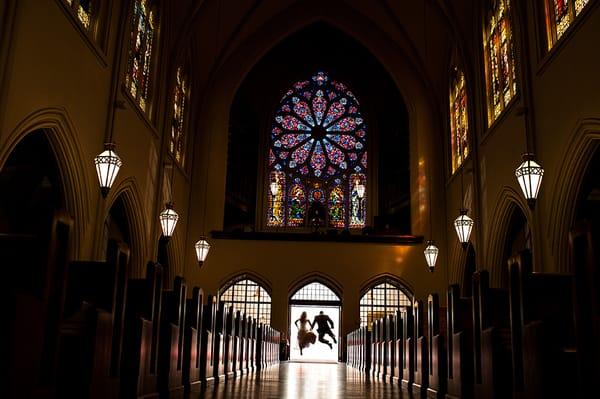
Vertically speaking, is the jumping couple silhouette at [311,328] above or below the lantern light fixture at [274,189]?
below

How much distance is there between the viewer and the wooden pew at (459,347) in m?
5.82

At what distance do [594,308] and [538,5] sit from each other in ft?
35.1

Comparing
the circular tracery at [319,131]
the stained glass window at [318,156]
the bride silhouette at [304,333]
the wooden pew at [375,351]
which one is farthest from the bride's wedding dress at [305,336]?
the wooden pew at [375,351]

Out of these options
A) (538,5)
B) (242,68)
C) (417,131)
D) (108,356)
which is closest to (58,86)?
(108,356)

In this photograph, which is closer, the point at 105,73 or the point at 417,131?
the point at 105,73

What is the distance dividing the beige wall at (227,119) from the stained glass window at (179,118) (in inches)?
27.8

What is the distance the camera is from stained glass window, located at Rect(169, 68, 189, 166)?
18.5 m

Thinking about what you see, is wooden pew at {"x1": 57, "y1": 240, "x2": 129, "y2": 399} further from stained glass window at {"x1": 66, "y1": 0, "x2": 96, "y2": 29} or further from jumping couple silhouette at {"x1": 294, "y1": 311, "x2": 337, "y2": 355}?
jumping couple silhouette at {"x1": 294, "y1": 311, "x2": 337, "y2": 355}

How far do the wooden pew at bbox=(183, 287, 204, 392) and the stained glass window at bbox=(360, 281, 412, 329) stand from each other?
1356cm

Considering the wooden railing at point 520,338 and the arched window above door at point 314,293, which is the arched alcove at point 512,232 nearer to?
the wooden railing at point 520,338

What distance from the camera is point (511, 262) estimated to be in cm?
456

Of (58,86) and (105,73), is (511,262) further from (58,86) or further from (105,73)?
(105,73)

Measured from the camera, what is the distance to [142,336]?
503 cm

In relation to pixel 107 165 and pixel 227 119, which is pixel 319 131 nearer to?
pixel 227 119
